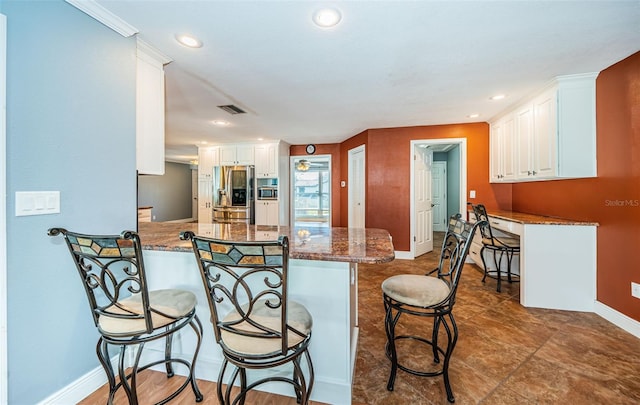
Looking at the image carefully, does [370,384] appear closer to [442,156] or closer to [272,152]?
[272,152]

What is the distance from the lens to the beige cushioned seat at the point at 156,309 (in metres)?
1.20

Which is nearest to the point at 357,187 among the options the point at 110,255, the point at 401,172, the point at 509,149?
the point at 401,172

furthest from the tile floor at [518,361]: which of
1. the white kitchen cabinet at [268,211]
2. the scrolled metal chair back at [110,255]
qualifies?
the white kitchen cabinet at [268,211]

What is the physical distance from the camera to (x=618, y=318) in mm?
2197

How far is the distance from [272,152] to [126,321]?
14.8ft

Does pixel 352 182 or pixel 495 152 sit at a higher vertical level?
pixel 495 152

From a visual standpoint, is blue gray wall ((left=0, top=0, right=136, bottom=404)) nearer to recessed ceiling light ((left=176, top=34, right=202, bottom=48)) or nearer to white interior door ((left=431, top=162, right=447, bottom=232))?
recessed ceiling light ((left=176, top=34, right=202, bottom=48))

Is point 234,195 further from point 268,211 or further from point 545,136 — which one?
point 545,136

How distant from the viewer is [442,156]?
6.93 m

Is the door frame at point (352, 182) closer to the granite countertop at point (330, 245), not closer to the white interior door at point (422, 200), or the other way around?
the white interior door at point (422, 200)

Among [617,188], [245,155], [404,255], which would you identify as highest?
[245,155]

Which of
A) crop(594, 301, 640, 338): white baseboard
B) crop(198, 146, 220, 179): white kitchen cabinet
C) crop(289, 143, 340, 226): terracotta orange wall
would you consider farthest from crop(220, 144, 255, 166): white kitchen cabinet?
crop(594, 301, 640, 338): white baseboard

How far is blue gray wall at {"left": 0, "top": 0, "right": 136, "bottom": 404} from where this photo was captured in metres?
1.19

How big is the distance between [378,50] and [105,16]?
70.2 inches
